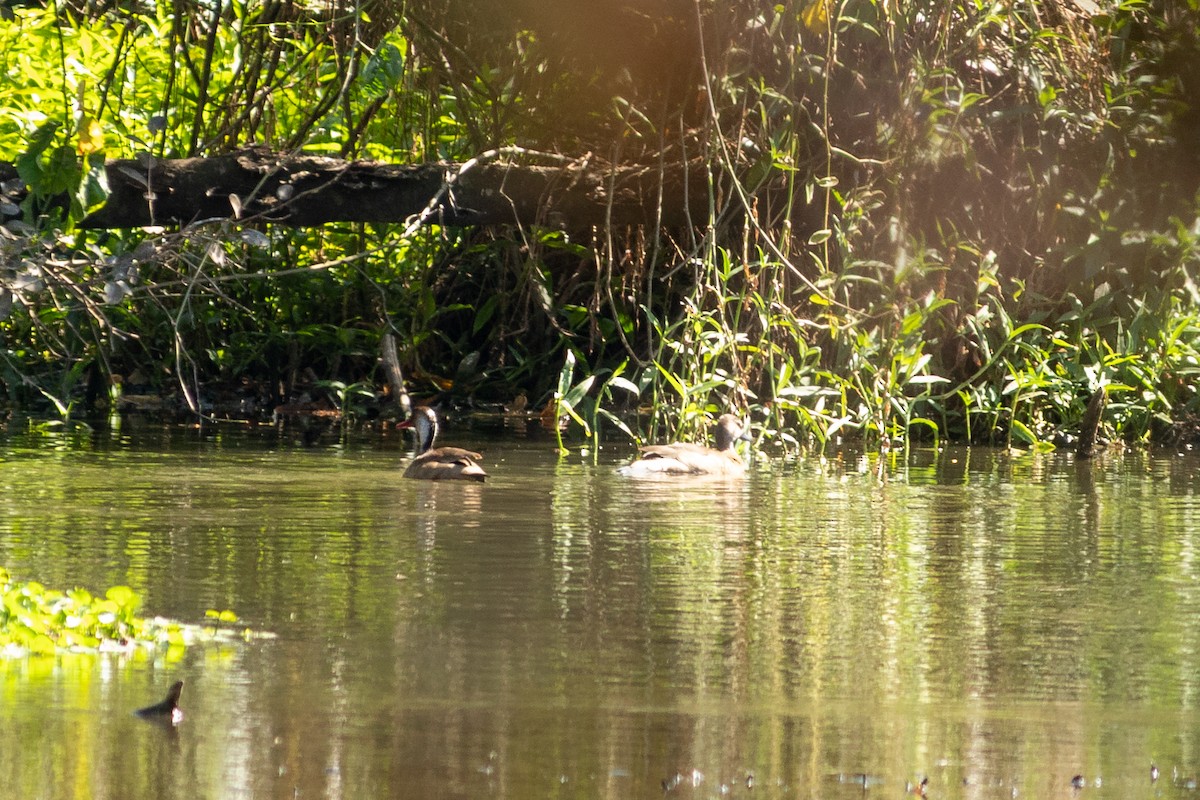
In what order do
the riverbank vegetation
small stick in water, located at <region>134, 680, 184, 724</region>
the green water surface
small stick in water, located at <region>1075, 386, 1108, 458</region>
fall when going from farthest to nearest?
the riverbank vegetation
small stick in water, located at <region>1075, 386, 1108, 458</region>
small stick in water, located at <region>134, 680, 184, 724</region>
the green water surface

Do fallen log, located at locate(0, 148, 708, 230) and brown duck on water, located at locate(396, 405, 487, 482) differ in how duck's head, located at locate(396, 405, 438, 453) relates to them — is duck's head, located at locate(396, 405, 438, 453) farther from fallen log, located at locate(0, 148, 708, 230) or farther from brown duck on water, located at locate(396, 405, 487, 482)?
fallen log, located at locate(0, 148, 708, 230)

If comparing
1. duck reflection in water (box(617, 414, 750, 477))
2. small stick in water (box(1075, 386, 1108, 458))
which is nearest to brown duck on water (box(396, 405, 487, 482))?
duck reflection in water (box(617, 414, 750, 477))

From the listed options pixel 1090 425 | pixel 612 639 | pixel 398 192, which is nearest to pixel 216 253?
pixel 612 639

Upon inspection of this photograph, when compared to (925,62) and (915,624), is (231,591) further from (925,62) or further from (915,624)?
(925,62)

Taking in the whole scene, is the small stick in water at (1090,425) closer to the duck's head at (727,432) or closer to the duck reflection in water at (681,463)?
the duck's head at (727,432)

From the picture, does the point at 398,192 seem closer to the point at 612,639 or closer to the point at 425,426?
the point at 425,426


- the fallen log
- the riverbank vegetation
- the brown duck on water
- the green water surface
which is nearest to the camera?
the green water surface

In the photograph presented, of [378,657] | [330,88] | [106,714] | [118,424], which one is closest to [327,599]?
[378,657]

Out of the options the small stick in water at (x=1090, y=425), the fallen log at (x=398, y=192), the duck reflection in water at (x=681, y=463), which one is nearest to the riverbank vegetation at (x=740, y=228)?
the fallen log at (x=398, y=192)

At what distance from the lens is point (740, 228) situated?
13.8 meters

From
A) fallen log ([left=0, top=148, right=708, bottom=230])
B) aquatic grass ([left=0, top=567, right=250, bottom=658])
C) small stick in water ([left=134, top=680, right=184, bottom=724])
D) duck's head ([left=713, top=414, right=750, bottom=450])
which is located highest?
fallen log ([left=0, top=148, right=708, bottom=230])

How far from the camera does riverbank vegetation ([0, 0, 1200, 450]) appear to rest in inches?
509

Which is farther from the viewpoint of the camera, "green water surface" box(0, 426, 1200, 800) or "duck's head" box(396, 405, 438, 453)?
"duck's head" box(396, 405, 438, 453)

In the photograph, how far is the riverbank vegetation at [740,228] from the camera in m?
12.9
